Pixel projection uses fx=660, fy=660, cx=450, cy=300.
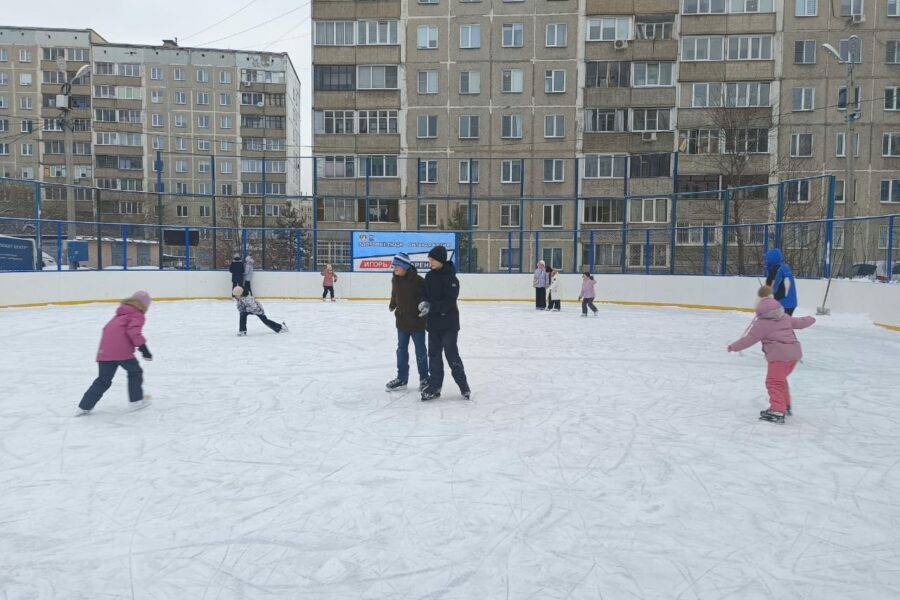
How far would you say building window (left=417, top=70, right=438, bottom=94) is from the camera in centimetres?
3681

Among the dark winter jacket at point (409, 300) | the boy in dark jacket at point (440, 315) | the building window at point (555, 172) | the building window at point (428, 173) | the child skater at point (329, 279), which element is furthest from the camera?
the building window at point (555, 172)

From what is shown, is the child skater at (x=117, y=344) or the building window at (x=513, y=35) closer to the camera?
the child skater at (x=117, y=344)

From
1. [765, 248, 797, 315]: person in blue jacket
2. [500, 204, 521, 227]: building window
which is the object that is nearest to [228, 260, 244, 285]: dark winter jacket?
[500, 204, 521, 227]: building window

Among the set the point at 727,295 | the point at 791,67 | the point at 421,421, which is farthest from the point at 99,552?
the point at 791,67

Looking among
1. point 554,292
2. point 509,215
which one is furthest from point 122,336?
point 509,215

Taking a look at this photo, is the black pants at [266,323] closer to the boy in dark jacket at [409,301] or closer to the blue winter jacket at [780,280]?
the boy in dark jacket at [409,301]

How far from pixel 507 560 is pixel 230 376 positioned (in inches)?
200

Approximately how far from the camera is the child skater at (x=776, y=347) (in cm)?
525

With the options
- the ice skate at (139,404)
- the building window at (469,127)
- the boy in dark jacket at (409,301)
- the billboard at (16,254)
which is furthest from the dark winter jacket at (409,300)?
the building window at (469,127)

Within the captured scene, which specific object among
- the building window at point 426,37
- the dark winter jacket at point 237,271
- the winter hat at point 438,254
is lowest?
the dark winter jacket at point 237,271

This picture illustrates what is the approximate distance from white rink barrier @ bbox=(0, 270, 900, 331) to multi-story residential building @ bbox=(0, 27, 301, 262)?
1595 inches

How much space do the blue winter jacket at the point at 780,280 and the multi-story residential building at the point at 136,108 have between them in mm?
54064

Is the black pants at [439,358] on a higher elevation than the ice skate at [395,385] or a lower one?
higher

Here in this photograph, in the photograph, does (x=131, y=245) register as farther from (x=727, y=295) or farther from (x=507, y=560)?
(x=507, y=560)
